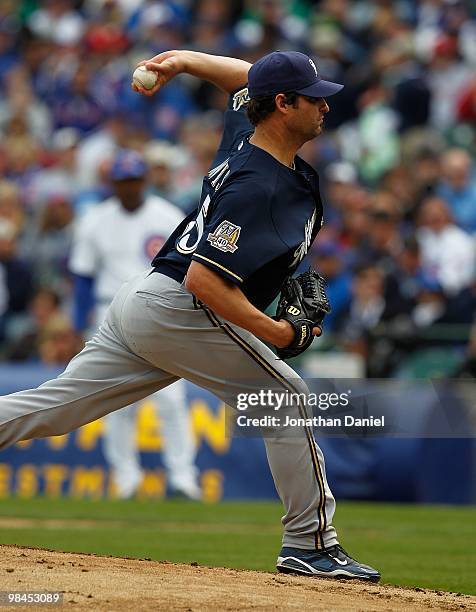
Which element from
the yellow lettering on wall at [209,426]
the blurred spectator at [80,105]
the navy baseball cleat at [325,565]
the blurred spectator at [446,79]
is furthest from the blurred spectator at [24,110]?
the navy baseball cleat at [325,565]

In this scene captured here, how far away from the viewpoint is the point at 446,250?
13258 mm

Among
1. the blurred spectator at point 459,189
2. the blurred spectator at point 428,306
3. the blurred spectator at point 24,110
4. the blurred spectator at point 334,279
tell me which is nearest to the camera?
the blurred spectator at point 428,306

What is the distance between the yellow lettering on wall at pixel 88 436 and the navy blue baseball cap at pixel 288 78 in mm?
6624

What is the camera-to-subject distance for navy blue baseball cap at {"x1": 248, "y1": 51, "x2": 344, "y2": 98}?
5.66 metres

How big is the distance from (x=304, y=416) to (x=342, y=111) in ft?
36.8

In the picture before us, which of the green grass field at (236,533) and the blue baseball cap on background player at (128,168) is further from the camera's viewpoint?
the blue baseball cap on background player at (128,168)

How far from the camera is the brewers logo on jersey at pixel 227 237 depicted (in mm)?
5426

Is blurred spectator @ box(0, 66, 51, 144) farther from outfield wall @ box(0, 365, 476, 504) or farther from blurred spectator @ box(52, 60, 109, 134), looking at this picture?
outfield wall @ box(0, 365, 476, 504)

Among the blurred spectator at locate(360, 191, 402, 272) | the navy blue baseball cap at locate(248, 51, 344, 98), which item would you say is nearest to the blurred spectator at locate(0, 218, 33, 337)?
the blurred spectator at locate(360, 191, 402, 272)

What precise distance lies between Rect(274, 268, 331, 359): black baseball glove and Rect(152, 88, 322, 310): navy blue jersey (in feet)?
0.27

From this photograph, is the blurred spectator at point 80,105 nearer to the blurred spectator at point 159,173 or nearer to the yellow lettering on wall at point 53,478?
the blurred spectator at point 159,173

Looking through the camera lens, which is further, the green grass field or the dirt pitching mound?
the green grass field

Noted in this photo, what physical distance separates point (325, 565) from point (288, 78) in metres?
2.18

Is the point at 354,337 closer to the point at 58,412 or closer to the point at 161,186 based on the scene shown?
the point at 161,186
